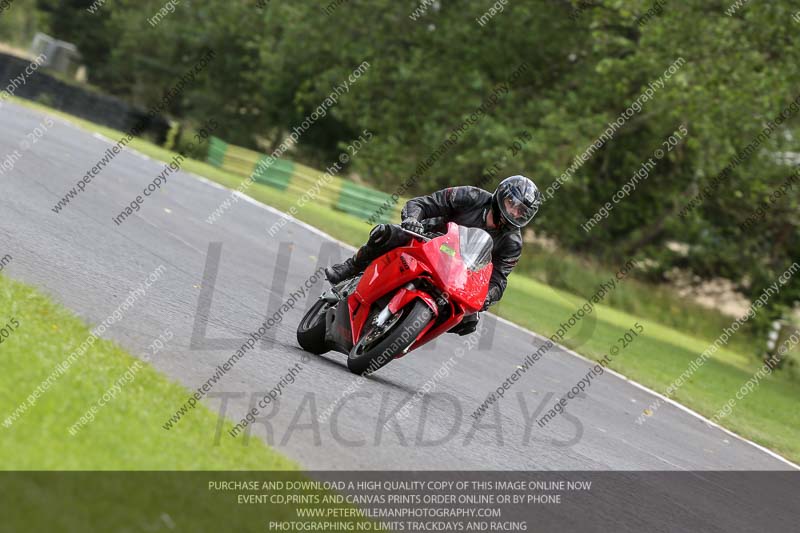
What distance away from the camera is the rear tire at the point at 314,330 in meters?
9.63

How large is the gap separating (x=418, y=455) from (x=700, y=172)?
26.4 meters

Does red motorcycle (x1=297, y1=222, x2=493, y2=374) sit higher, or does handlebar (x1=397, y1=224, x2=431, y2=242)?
handlebar (x1=397, y1=224, x2=431, y2=242)

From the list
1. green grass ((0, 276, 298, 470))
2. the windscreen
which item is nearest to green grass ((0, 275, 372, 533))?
green grass ((0, 276, 298, 470))

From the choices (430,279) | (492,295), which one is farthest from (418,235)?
(492,295)

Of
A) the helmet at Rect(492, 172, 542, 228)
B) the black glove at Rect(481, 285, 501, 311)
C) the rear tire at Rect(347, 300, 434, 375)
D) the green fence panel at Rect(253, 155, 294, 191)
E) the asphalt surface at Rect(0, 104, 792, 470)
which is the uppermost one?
the helmet at Rect(492, 172, 542, 228)

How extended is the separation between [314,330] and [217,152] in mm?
28101

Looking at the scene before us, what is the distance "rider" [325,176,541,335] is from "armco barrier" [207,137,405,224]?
1969 centimetres

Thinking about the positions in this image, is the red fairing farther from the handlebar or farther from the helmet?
the helmet

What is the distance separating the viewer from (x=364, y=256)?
942 centimetres

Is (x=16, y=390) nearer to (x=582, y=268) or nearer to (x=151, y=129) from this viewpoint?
(x=582, y=268)

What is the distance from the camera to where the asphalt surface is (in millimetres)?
7652

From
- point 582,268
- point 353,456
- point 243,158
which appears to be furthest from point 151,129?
point 353,456

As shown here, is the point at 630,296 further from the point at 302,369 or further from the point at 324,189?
the point at 302,369

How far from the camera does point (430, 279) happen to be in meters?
8.82
